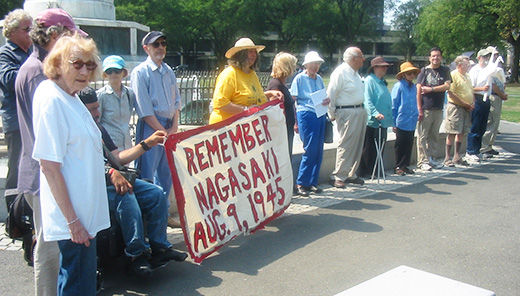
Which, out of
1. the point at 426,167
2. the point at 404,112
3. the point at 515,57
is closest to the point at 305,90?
the point at 404,112

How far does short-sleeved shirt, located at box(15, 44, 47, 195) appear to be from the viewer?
342cm

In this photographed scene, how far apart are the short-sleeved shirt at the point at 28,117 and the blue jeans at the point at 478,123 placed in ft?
28.4

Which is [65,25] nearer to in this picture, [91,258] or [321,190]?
[91,258]

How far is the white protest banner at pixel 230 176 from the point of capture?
4.64m

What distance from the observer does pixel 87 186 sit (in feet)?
9.20

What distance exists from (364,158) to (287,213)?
2.58m

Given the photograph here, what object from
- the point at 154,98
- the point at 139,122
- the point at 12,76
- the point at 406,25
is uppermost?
the point at 406,25

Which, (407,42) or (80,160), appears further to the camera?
(407,42)

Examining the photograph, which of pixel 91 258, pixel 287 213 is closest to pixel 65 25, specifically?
pixel 91 258

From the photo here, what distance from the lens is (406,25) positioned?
91.3 meters

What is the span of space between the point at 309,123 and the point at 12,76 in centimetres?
399

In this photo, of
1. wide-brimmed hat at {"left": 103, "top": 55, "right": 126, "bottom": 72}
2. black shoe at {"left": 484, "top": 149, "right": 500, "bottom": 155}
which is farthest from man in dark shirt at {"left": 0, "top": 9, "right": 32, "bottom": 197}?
black shoe at {"left": 484, "top": 149, "right": 500, "bottom": 155}

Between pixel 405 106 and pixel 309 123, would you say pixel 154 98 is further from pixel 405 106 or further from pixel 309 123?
pixel 405 106

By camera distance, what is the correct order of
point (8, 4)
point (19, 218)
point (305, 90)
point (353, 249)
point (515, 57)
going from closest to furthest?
point (19, 218) → point (353, 249) → point (305, 90) → point (8, 4) → point (515, 57)
